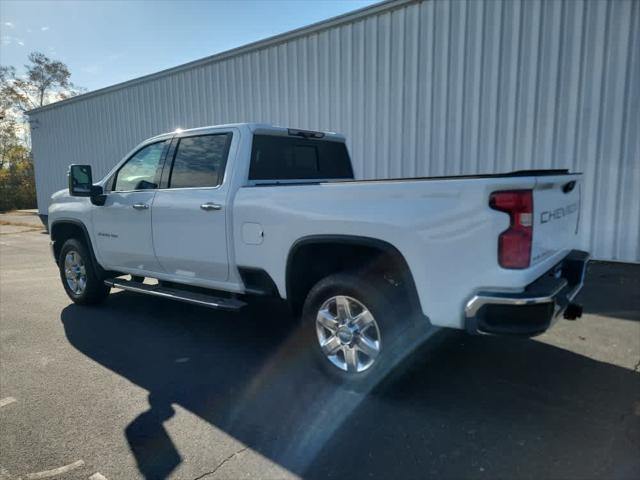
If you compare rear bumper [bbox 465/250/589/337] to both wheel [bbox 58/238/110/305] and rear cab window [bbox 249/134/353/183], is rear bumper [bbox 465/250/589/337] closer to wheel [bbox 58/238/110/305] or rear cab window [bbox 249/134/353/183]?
rear cab window [bbox 249/134/353/183]

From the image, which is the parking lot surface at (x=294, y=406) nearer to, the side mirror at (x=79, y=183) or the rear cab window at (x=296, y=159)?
the side mirror at (x=79, y=183)

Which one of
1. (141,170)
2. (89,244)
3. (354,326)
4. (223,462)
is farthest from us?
(89,244)

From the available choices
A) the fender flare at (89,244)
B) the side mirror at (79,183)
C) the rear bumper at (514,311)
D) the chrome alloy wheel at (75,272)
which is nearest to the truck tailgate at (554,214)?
the rear bumper at (514,311)

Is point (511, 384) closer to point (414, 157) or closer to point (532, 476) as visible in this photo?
point (532, 476)

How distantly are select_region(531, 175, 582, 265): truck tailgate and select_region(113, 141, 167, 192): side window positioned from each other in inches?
140

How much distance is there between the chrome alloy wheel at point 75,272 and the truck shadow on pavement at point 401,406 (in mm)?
1225

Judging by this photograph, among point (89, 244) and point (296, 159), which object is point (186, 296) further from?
point (89, 244)

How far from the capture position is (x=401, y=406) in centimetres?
311

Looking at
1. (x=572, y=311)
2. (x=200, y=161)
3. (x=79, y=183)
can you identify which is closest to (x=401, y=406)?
(x=572, y=311)

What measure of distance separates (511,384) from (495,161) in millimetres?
4955

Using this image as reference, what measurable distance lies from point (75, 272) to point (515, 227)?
5.21 metres

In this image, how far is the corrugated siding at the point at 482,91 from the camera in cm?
661

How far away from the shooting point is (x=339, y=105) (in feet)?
30.1

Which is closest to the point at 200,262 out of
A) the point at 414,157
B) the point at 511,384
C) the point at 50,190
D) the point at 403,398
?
the point at 403,398
